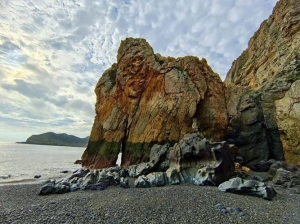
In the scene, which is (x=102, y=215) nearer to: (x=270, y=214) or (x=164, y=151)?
(x=270, y=214)

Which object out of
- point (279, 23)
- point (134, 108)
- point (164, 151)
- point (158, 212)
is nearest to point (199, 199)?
point (158, 212)

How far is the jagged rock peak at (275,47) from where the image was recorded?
41759 mm

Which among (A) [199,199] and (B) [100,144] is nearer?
(A) [199,199]

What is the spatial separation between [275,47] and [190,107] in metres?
26.9

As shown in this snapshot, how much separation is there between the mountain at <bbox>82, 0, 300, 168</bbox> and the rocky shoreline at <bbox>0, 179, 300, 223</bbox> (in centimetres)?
1880

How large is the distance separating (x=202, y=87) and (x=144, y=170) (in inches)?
800

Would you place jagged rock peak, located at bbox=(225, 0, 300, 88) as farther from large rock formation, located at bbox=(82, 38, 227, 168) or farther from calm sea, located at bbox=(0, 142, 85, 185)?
calm sea, located at bbox=(0, 142, 85, 185)

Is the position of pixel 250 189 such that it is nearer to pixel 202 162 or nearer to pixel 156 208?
pixel 202 162

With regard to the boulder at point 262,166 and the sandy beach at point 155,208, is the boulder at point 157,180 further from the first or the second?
the boulder at point 262,166

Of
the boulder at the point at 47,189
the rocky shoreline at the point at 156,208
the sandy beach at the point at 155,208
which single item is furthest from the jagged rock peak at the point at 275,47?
the boulder at the point at 47,189

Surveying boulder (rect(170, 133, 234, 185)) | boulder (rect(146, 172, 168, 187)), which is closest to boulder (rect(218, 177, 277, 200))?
boulder (rect(170, 133, 234, 185))

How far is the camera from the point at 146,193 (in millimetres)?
16234

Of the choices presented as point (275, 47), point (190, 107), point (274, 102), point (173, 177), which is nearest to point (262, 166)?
point (274, 102)

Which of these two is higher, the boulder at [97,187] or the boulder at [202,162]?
the boulder at [202,162]
